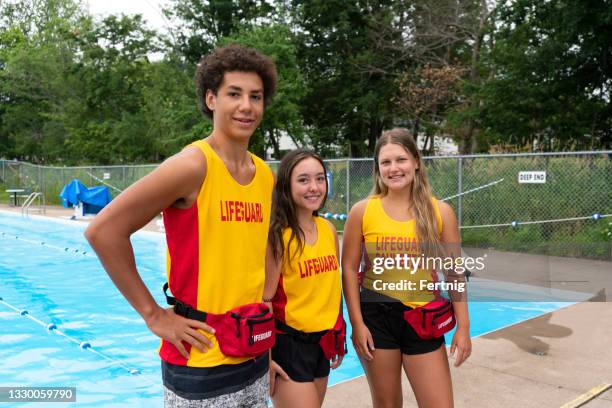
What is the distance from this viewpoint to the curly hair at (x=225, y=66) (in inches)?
80.1

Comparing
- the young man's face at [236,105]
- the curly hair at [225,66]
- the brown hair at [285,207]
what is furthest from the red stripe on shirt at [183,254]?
the brown hair at [285,207]

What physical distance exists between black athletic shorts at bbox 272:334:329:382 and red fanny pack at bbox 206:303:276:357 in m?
0.57

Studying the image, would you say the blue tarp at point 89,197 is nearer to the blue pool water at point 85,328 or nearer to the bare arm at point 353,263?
the blue pool water at point 85,328

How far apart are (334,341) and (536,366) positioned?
9.06ft

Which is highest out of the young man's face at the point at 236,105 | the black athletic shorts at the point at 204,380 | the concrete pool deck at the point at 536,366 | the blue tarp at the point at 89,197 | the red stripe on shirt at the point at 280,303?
the young man's face at the point at 236,105

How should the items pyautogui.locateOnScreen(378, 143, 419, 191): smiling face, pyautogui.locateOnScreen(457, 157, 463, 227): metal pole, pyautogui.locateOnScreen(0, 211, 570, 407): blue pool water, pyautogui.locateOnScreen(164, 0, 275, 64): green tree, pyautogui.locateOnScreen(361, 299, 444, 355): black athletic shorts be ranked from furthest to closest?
pyautogui.locateOnScreen(164, 0, 275, 64): green tree
pyautogui.locateOnScreen(457, 157, 463, 227): metal pole
pyautogui.locateOnScreen(0, 211, 570, 407): blue pool water
pyautogui.locateOnScreen(378, 143, 419, 191): smiling face
pyautogui.locateOnScreen(361, 299, 444, 355): black athletic shorts

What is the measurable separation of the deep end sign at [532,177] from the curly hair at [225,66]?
9.15 metres

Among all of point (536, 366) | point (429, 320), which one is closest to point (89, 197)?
point (536, 366)

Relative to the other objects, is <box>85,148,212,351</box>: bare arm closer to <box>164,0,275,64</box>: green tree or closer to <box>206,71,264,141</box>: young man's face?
<box>206,71,264,141</box>: young man's face

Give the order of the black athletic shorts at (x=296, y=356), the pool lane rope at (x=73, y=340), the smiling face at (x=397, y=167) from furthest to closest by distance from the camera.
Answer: the pool lane rope at (x=73, y=340)
the smiling face at (x=397, y=167)
the black athletic shorts at (x=296, y=356)

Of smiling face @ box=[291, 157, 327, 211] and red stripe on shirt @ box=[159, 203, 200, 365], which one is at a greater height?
smiling face @ box=[291, 157, 327, 211]

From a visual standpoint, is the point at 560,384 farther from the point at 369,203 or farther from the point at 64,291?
the point at 64,291

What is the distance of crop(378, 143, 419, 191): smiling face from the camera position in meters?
2.89

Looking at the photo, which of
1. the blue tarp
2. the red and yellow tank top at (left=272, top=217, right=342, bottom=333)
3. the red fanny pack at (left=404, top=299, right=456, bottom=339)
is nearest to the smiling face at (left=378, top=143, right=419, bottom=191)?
the red and yellow tank top at (left=272, top=217, right=342, bottom=333)
